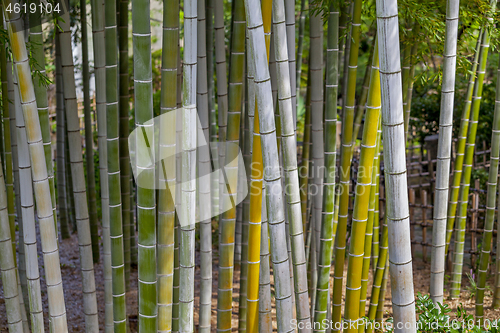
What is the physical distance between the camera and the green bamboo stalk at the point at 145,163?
1.38 meters

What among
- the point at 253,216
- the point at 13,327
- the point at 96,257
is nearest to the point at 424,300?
the point at 253,216

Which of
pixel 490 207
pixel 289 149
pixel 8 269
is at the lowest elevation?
pixel 490 207

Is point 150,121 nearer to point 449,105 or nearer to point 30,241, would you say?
point 30,241

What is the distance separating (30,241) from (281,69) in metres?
1.18

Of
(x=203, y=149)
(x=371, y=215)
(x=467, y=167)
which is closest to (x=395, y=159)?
(x=203, y=149)

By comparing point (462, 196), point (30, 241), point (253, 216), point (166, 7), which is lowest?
point (462, 196)

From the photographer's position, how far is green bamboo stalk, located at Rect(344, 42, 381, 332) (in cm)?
148

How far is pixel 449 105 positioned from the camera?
1.83 meters

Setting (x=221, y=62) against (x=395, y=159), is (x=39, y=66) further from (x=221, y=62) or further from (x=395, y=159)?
(x=395, y=159)

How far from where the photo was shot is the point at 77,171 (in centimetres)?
196

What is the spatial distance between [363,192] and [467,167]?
5.00 feet

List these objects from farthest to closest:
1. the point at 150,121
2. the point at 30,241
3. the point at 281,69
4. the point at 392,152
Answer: the point at 30,241 → the point at 150,121 → the point at 281,69 → the point at 392,152

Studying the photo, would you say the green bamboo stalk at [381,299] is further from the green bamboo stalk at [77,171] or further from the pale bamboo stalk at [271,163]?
the green bamboo stalk at [77,171]

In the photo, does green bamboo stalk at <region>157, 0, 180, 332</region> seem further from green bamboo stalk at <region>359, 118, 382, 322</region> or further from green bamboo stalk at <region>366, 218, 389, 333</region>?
green bamboo stalk at <region>366, 218, 389, 333</region>
